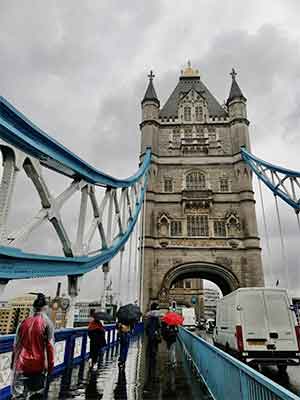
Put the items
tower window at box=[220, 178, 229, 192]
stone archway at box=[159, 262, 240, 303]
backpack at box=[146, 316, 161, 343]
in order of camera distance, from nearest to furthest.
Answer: backpack at box=[146, 316, 161, 343], stone archway at box=[159, 262, 240, 303], tower window at box=[220, 178, 229, 192]

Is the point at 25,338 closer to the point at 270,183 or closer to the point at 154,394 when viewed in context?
the point at 154,394

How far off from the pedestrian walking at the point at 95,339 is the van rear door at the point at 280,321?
13.5ft

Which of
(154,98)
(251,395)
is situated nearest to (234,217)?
(154,98)

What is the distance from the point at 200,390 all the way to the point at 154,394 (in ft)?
2.77

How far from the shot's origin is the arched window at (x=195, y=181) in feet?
94.9

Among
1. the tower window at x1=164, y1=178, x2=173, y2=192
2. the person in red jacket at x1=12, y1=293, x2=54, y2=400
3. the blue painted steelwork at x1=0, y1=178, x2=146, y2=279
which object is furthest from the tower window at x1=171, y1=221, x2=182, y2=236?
the person in red jacket at x1=12, y1=293, x2=54, y2=400

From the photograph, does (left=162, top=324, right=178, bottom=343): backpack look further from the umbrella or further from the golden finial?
the golden finial

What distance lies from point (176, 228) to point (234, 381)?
23.8 meters

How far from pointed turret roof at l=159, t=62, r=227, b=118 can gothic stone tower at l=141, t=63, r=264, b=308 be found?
0.70ft

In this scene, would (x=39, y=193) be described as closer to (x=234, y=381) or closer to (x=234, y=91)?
(x=234, y=381)

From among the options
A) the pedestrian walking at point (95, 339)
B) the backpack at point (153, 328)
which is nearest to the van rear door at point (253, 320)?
the backpack at point (153, 328)

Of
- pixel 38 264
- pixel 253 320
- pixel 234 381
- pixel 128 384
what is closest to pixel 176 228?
pixel 253 320

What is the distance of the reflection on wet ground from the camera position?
4719 millimetres

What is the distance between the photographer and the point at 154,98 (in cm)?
3262
